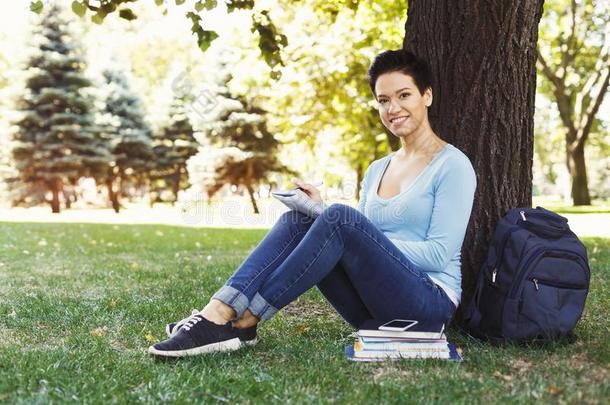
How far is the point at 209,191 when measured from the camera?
25.5 meters

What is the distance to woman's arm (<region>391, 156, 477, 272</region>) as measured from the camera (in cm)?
314

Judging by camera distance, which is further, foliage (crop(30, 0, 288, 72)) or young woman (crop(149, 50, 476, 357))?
foliage (crop(30, 0, 288, 72))

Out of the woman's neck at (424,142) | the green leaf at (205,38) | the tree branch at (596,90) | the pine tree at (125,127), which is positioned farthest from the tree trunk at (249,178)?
the woman's neck at (424,142)

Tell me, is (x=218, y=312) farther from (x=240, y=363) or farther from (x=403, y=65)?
(x=403, y=65)

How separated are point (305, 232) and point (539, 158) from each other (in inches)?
2045

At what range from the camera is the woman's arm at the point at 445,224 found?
314 cm

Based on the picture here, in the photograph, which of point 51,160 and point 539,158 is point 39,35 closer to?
point 51,160

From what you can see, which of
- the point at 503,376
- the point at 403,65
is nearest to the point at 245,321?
the point at 503,376

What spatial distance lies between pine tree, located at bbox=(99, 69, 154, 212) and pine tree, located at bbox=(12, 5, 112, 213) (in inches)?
139

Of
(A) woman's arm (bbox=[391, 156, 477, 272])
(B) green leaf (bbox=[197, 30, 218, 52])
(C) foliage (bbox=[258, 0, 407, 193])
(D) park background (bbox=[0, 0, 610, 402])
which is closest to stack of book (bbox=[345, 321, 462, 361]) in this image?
(D) park background (bbox=[0, 0, 610, 402])

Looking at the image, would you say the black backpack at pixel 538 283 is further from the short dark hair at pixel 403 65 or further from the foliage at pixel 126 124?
the foliage at pixel 126 124

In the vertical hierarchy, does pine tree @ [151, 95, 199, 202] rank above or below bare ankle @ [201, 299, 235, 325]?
above

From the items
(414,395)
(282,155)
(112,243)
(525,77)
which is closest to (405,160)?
(525,77)

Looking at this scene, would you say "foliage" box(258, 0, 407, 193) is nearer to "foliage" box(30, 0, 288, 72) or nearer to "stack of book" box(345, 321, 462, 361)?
"foliage" box(30, 0, 288, 72)
